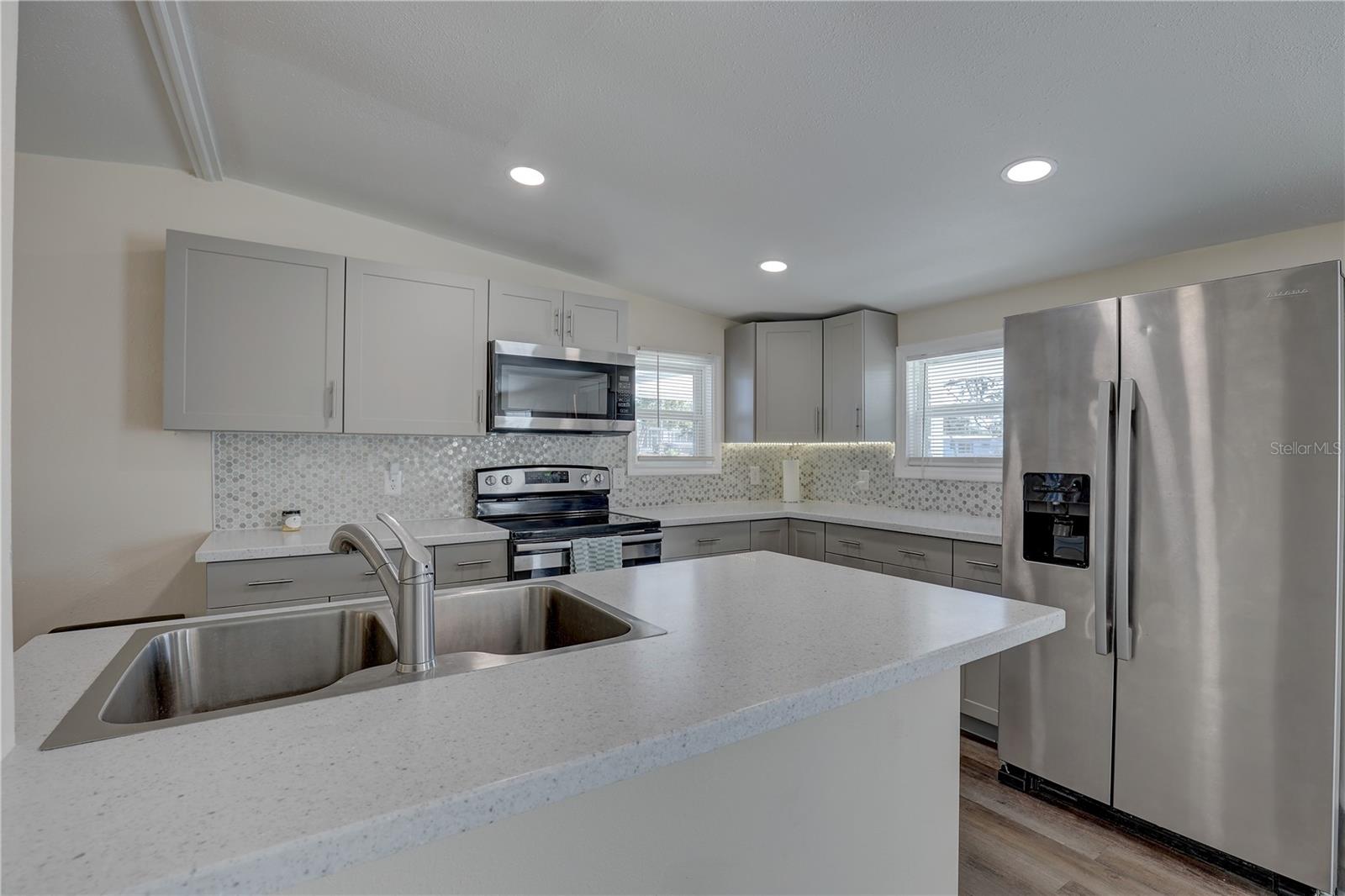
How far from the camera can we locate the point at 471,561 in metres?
2.76

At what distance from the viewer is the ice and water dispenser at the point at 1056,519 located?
2.24m

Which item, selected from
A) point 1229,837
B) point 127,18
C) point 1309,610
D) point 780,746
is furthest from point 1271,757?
point 127,18

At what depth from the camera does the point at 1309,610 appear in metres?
1.79

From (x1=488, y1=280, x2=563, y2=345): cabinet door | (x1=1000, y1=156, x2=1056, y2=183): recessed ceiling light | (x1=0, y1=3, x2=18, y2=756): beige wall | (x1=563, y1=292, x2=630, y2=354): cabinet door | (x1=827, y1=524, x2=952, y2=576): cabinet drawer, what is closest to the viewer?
(x1=0, y1=3, x2=18, y2=756): beige wall

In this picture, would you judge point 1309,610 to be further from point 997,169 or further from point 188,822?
point 188,822

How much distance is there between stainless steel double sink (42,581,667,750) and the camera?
98cm

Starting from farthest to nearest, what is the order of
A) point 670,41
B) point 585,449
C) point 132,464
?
point 585,449 → point 132,464 → point 670,41

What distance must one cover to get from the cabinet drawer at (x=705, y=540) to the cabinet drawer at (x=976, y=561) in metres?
1.19

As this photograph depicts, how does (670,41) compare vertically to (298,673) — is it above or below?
above

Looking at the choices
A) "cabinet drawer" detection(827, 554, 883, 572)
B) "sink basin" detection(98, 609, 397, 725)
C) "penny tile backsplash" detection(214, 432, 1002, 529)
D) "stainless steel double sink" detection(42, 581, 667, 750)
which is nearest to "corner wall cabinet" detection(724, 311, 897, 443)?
"penny tile backsplash" detection(214, 432, 1002, 529)

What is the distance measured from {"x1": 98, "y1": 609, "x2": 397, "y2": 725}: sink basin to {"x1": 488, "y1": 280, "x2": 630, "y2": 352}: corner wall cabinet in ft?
6.84

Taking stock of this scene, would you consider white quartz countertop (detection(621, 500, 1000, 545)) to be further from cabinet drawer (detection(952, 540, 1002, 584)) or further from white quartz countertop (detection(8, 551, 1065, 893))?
white quartz countertop (detection(8, 551, 1065, 893))

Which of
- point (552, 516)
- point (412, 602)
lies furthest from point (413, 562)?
point (552, 516)

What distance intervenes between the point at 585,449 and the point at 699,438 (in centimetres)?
93
